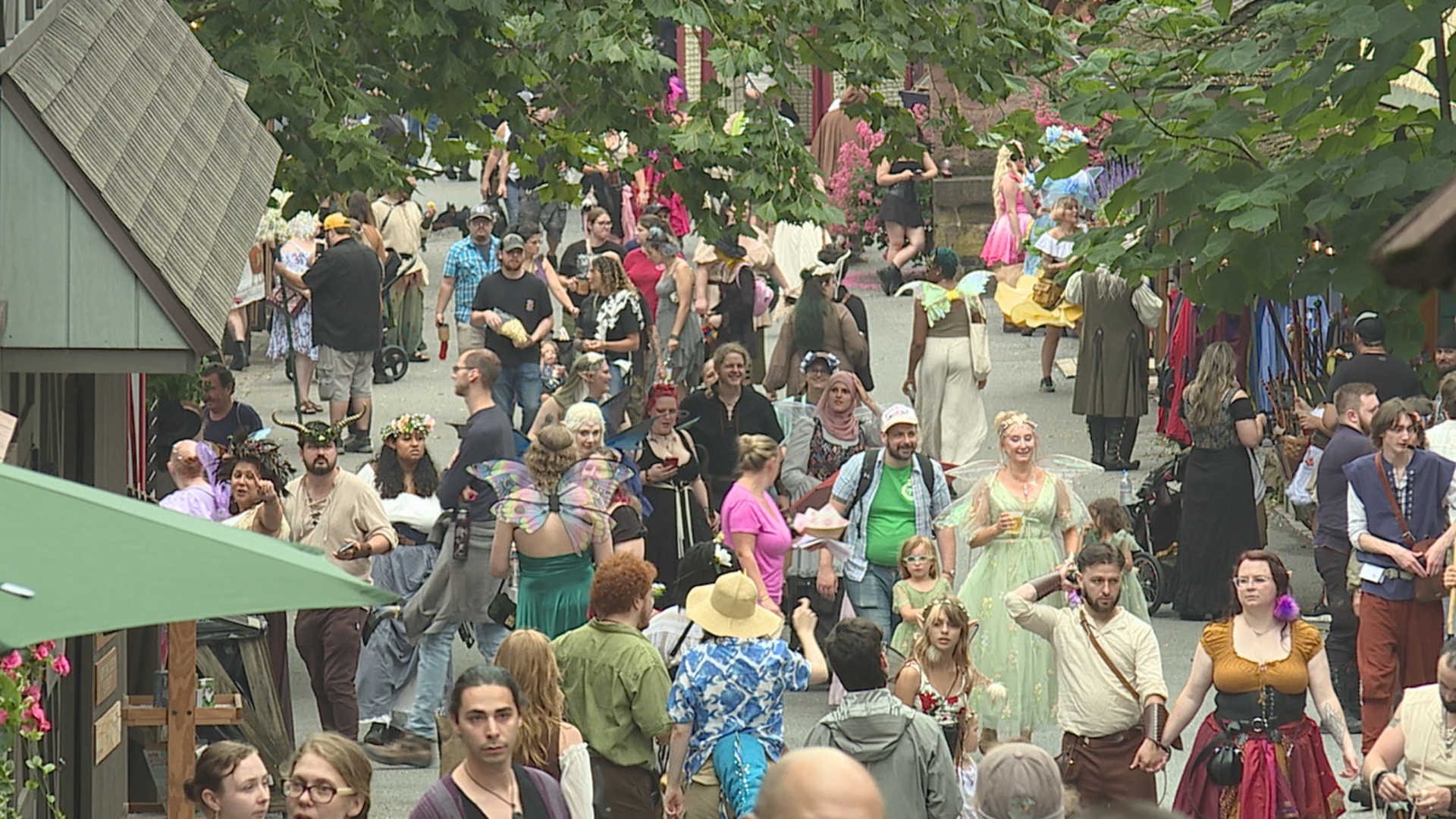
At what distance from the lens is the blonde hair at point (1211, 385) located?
13477 millimetres

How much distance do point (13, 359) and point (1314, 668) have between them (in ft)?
16.2

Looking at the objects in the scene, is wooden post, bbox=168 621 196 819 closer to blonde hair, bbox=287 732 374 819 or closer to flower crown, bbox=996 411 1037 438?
blonde hair, bbox=287 732 374 819

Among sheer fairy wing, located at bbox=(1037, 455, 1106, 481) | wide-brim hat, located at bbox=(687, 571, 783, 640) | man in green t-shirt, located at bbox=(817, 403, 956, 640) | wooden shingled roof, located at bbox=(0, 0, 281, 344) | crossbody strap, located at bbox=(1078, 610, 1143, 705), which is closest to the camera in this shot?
wooden shingled roof, located at bbox=(0, 0, 281, 344)

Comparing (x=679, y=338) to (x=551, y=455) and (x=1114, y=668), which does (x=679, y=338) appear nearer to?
(x=551, y=455)

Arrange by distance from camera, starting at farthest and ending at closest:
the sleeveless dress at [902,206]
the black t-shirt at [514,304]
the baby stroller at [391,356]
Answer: the sleeveless dress at [902,206] → the baby stroller at [391,356] → the black t-shirt at [514,304]

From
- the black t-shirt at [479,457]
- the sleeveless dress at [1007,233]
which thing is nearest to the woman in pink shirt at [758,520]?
the black t-shirt at [479,457]

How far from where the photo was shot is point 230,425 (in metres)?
13.6

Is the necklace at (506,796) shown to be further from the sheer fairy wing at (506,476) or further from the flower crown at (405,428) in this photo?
the flower crown at (405,428)

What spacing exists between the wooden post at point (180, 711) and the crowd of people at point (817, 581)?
981mm

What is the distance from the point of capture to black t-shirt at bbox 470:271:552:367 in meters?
17.2

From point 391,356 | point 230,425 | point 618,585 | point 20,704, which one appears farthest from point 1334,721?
point 391,356

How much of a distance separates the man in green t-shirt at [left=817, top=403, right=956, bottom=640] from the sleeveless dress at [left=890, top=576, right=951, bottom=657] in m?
0.87

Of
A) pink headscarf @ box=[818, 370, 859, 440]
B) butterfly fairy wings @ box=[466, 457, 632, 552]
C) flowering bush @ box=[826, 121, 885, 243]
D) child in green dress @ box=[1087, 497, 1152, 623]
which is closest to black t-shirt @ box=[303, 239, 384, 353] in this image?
pink headscarf @ box=[818, 370, 859, 440]

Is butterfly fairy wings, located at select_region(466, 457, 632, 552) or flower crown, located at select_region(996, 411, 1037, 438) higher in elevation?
flower crown, located at select_region(996, 411, 1037, 438)
